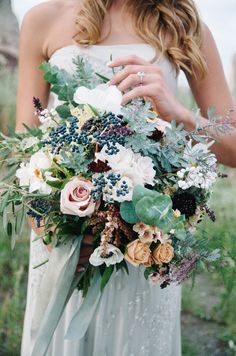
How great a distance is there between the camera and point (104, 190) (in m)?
0.95

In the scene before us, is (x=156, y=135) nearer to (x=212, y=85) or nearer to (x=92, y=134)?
(x=92, y=134)

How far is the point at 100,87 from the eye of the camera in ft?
3.67

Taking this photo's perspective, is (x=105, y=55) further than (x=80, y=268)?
Yes

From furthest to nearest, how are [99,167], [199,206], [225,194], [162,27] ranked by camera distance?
1. [225,194]
2. [162,27]
3. [199,206]
4. [99,167]

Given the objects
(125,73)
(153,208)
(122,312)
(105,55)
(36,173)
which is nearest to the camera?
(153,208)

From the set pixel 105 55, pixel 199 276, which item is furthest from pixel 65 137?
pixel 199 276

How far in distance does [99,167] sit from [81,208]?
3.1 inches

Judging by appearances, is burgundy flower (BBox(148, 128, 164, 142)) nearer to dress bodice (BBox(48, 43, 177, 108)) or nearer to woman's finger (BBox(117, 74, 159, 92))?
woman's finger (BBox(117, 74, 159, 92))

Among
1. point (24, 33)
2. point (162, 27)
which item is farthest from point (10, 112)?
point (162, 27)

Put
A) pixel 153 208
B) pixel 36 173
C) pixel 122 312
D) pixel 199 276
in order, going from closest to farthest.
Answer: pixel 153 208, pixel 36 173, pixel 122 312, pixel 199 276

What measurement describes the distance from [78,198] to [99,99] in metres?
0.18

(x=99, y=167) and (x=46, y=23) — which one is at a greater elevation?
(x=46, y=23)

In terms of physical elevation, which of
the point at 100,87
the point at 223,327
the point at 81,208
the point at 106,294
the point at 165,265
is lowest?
the point at 223,327

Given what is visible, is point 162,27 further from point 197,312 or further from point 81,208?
point 197,312
